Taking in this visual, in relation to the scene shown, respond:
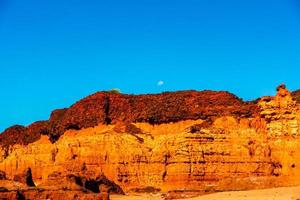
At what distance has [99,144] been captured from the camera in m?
82.1

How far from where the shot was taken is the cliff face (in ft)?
247

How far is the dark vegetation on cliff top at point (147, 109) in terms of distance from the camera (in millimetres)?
80375

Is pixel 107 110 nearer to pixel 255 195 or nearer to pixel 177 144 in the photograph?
pixel 177 144

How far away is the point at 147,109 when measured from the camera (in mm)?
83438

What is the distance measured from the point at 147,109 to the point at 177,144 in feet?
25.0

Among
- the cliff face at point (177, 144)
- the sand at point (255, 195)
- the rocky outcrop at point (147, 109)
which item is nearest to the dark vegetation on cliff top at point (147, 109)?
the rocky outcrop at point (147, 109)

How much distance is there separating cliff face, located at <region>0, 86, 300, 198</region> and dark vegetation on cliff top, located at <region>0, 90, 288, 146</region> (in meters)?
0.11

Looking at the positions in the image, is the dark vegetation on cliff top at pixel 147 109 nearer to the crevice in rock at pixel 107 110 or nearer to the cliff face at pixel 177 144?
the crevice in rock at pixel 107 110

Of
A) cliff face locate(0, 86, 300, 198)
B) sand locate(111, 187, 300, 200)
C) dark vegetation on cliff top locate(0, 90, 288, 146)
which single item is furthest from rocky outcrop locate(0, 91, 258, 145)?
sand locate(111, 187, 300, 200)

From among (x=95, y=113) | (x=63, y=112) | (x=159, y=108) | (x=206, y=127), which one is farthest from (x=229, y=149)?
(x=63, y=112)

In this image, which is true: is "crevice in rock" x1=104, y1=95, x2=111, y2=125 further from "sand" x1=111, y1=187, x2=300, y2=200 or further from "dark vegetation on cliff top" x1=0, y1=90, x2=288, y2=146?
"sand" x1=111, y1=187, x2=300, y2=200

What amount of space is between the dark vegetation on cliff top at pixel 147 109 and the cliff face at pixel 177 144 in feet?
0.34

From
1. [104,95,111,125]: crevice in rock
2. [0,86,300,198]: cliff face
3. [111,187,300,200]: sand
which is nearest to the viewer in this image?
[111,187,300,200]: sand

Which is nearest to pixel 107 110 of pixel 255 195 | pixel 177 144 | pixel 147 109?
pixel 147 109
